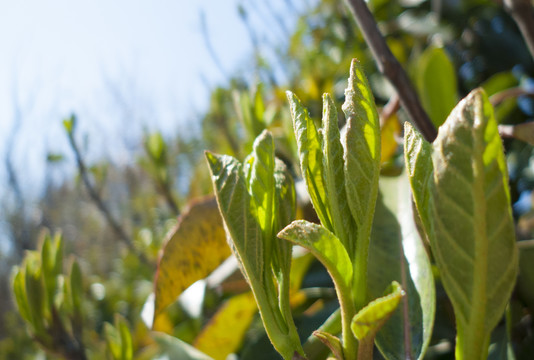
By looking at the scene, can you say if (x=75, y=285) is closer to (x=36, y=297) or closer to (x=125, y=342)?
(x=36, y=297)

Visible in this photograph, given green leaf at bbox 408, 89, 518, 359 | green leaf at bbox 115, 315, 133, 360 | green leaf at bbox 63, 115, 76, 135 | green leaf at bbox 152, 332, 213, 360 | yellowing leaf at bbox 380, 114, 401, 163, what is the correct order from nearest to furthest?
green leaf at bbox 408, 89, 518, 359
green leaf at bbox 152, 332, 213, 360
green leaf at bbox 115, 315, 133, 360
yellowing leaf at bbox 380, 114, 401, 163
green leaf at bbox 63, 115, 76, 135

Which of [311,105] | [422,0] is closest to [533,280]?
[422,0]

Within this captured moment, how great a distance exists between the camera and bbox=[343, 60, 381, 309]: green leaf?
32 cm

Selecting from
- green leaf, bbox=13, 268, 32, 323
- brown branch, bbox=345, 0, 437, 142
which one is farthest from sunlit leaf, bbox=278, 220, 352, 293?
green leaf, bbox=13, 268, 32, 323

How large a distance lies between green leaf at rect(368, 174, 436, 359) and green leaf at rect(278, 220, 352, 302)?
88 mm

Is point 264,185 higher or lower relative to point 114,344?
higher

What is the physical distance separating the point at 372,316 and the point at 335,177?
3.9 inches

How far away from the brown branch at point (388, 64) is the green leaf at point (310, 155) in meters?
0.15

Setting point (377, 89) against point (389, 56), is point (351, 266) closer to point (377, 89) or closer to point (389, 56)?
point (389, 56)

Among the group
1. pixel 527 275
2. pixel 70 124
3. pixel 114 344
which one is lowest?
pixel 527 275

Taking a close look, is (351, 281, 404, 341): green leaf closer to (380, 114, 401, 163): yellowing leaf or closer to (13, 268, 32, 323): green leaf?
(380, 114, 401, 163): yellowing leaf

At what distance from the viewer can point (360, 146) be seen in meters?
0.32

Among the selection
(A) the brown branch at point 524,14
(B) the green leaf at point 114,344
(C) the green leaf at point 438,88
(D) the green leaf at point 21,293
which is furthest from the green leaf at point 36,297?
(A) the brown branch at point 524,14

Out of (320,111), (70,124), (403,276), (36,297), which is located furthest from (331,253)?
(320,111)
